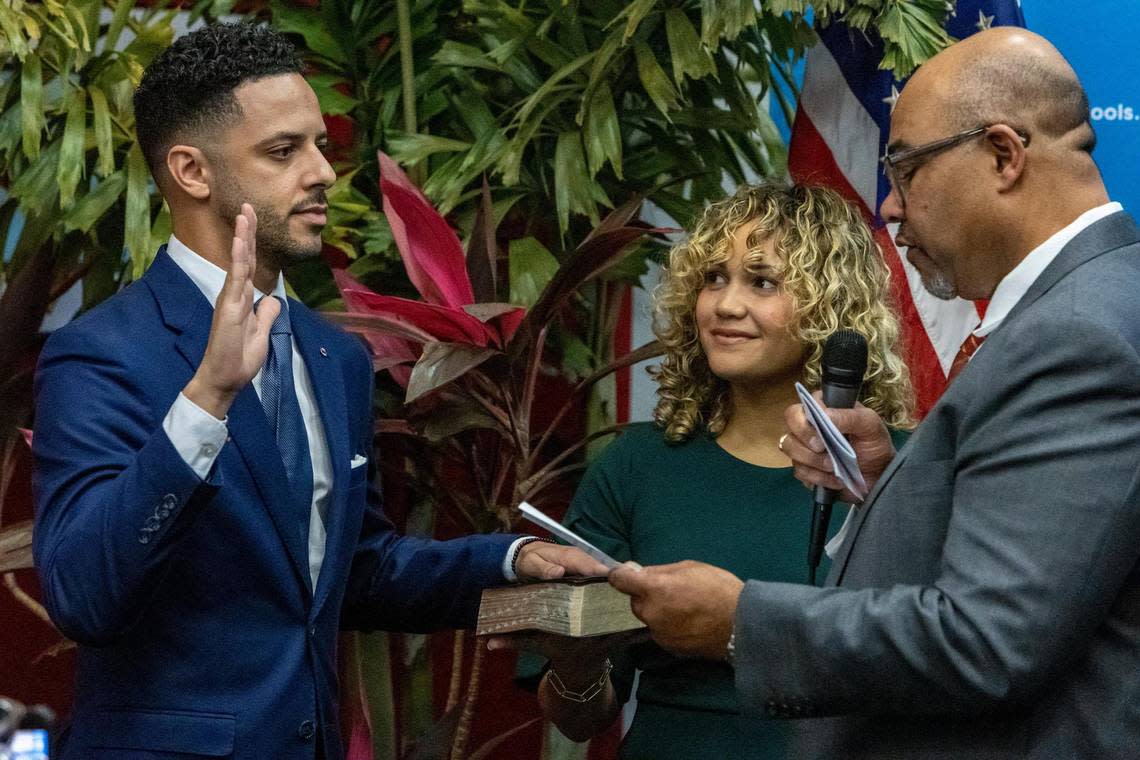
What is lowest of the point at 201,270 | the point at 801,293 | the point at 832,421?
the point at 832,421

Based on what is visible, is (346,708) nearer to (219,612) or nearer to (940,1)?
(219,612)

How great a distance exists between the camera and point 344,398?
7.00 feet

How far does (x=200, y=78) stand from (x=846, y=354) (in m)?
1.03

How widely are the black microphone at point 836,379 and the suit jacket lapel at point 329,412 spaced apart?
0.66 meters

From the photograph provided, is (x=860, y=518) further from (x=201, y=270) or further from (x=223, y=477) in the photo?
(x=201, y=270)

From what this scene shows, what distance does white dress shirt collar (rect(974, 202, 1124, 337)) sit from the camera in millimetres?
1556

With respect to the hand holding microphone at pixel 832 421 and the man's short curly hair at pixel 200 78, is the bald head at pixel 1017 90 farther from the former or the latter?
the man's short curly hair at pixel 200 78

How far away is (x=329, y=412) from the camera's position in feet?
6.81

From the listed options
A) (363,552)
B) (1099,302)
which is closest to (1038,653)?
(1099,302)

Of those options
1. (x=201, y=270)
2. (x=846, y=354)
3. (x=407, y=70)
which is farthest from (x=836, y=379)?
(x=407, y=70)

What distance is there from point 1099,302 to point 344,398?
1118 millimetres

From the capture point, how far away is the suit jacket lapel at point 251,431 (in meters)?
1.89

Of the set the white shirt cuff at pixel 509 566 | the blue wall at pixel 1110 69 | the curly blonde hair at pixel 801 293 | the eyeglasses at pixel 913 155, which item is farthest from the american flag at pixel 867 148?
the eyeglasses at pixel 913 155

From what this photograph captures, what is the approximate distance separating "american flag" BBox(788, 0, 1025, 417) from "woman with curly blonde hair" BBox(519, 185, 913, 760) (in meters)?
0.61
